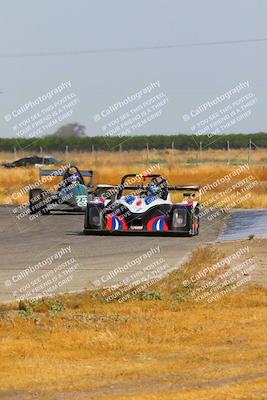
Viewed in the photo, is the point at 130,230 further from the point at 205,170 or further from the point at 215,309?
the point at 205,170

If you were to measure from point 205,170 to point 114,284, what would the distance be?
35.0 m

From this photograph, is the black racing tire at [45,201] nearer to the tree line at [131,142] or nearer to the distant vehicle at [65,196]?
the distant vehicle at [65,196]

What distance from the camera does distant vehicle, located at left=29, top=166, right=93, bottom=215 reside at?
2936cm

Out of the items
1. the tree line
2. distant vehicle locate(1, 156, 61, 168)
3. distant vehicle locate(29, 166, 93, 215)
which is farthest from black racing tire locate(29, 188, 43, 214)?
the tree line

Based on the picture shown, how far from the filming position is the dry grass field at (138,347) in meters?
8.04

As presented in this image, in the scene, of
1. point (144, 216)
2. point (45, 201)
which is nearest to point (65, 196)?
point (45, 201)

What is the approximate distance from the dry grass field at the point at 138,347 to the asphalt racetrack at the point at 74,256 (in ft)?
5.59

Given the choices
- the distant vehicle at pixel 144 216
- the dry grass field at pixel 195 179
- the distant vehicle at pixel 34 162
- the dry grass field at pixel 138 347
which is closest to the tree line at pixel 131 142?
the distant vehicle at pixel 34 162

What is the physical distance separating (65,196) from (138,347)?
65.0ft

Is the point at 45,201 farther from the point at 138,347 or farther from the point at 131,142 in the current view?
the point at 131,142

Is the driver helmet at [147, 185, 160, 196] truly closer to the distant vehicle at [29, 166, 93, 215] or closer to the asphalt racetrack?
the asphalt racetrack

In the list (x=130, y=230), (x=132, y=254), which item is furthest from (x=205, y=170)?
(x=132, y=254)

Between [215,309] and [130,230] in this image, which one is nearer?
[215,309]

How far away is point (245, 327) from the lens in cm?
1098
